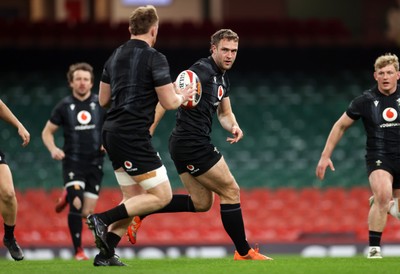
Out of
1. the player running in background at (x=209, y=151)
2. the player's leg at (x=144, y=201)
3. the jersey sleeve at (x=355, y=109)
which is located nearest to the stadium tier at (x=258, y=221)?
the jersey sleeve at (x=355, y=109)

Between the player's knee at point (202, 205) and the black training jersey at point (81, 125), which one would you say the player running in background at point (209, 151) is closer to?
the player's knee at point (202, 205)

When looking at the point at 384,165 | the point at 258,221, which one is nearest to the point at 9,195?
the point at 384,165

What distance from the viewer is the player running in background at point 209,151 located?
8.20 m

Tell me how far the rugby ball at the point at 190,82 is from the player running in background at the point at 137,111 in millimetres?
370

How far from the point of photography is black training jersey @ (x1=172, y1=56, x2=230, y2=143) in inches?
325

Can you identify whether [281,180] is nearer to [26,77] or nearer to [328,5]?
[26,77]

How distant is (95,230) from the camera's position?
24.2 feet

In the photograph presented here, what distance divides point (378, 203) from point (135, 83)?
115 inches

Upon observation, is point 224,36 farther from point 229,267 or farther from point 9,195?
point 9,195

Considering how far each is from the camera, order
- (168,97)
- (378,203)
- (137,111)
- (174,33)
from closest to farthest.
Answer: (168,97)
(137,111)
(378,203)
(174,33)

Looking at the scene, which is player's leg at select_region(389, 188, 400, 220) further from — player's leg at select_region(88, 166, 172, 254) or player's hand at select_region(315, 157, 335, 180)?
player's leg at select_region(88, 166, 172, 254)

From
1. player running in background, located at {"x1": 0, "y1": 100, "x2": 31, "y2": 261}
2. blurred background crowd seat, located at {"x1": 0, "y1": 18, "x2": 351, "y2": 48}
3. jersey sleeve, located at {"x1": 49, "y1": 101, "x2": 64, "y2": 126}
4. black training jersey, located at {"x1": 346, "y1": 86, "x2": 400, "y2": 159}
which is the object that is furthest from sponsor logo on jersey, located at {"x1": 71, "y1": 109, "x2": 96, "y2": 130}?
blurred background crowd seat, located at {"x1": 0, "y1": 18, "x2": 351, "y2": 48}

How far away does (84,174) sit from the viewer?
442 inches

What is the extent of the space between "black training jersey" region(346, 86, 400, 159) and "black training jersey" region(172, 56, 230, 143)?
5.28ft
